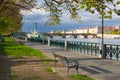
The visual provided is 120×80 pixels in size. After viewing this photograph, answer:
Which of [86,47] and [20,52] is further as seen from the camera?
[20,52]

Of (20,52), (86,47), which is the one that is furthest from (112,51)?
(20,52)

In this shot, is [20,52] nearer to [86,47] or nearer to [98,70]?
[86,47]

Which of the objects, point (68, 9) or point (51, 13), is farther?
point (51, 13)

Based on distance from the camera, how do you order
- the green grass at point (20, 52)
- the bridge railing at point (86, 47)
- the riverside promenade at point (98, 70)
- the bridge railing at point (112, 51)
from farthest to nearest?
the green grass at point (20, 52), the bridge railing at point (86, 47), the bridge railing at point (112, 51), the riverside promenade at point (98, 70)

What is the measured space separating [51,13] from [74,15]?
97.6 inches

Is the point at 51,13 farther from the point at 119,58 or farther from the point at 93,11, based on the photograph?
the point at 93,11

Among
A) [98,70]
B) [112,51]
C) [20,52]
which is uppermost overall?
[112,51]

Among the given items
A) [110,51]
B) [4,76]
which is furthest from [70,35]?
[4,76]

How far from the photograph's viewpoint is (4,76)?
1529 cm

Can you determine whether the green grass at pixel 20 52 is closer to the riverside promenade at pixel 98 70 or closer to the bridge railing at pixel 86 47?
Answer: the bridge railing at pixel 86 47

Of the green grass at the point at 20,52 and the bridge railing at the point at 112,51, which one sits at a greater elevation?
the bridge railing at the point at 112,51

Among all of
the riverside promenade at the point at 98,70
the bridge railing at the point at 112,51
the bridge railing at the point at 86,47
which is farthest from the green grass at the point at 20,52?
the riverside promenade at the point at 98,70

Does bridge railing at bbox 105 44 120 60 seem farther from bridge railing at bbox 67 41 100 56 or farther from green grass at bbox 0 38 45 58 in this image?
green grass at bbox 0 38 45 58

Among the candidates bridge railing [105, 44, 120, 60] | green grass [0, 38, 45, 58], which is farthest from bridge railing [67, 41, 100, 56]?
green grass [0, 38, 45, 58]
